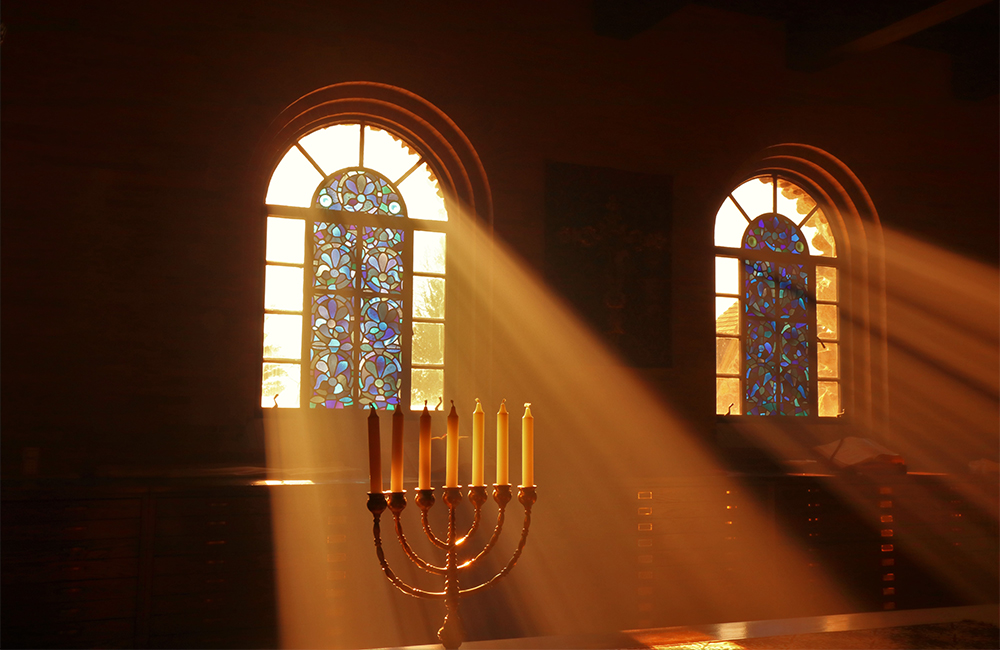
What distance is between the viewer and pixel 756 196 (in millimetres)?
6586

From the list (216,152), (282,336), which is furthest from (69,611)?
(216,152)

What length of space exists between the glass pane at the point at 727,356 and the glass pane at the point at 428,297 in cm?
211

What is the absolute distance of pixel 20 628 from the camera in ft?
12.4

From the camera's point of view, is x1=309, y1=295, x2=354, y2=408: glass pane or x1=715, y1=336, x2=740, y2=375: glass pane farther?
x1=715, y1=336, x2=740, y2=375: glass pane

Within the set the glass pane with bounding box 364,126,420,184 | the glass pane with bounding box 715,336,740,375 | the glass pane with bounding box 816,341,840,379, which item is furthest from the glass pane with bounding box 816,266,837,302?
the glass pane with bounding box 364,126,420,184

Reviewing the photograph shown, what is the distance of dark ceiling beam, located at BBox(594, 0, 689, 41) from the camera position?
5527mm

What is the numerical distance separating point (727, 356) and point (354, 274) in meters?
2.79

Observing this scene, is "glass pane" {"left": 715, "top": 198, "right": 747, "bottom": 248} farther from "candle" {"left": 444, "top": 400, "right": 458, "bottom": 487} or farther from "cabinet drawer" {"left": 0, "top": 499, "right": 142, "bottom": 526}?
"candle" {"left": 444, "top": 400, "right": 458, "bottom": 487}

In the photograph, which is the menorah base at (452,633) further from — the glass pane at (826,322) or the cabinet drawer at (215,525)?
the glass pane at (826,322)

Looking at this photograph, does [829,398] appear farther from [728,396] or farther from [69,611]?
[69,611]

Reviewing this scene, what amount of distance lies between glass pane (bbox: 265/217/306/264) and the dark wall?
0.16m

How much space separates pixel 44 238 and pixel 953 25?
6468mm

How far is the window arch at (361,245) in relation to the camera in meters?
5.26

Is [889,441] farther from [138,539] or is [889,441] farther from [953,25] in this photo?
[138,539]
